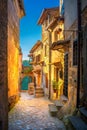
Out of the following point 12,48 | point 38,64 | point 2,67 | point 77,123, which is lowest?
point 77,123

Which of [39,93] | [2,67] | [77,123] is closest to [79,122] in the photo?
[77,123]

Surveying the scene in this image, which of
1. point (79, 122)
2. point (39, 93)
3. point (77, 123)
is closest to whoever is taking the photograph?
point (77, 123)

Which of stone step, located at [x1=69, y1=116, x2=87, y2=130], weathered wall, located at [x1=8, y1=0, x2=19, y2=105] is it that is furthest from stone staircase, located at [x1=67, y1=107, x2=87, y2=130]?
weathered wall, located at [x1=8, y1=0, x2=19, y2=105]

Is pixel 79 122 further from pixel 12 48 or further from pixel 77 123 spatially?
pixel 12 48

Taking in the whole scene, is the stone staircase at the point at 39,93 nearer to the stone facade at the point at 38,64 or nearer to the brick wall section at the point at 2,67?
the stone facade at the point at 38,64

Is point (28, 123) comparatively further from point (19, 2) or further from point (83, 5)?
point (19, 2)

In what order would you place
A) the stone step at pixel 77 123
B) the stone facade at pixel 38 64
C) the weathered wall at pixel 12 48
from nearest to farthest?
the stone step at pixel 77 123
the weathered wall at pixel 12 48
the stone facade at pixel 38 64

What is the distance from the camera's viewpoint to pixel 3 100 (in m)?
5.83

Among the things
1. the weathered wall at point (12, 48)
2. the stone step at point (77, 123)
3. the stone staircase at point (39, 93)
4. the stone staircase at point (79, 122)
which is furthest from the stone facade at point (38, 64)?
the stone step at point (77, 123)

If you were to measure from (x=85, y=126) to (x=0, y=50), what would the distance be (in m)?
3.40

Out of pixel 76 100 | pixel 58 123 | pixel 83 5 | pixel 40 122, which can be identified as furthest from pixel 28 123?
pixel 83 5

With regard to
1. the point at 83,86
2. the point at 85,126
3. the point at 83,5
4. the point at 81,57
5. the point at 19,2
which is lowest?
the point at 85,126

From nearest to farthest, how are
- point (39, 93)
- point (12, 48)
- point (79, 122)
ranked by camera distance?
point (79, 122) → point (12, 48) → point (39, 93)

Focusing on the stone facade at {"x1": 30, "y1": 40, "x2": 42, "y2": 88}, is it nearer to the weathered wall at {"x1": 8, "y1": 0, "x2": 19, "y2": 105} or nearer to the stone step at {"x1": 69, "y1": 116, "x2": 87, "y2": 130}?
the weathered wall at {"x1": 8, "y1": 0, "x2": 19, "y2": 105}
